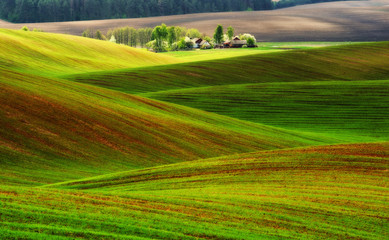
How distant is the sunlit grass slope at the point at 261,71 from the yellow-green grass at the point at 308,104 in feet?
33.9

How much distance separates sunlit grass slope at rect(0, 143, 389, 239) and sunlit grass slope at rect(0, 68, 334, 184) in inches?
181

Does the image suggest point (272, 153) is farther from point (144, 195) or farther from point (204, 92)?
point (204, 92)

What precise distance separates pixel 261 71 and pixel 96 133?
2104 inches

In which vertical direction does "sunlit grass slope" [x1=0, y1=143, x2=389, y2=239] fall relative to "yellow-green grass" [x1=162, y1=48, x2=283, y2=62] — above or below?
above

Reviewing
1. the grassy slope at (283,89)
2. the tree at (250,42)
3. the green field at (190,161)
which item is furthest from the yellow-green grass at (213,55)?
the green field at (190,161)

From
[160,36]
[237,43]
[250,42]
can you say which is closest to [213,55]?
[160,36]

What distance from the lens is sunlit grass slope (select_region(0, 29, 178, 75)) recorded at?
7988 cm

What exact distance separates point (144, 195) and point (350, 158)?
13453mm

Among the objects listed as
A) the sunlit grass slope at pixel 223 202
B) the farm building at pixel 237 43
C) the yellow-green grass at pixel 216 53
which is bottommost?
the yellow-green grass at pixel 216 53

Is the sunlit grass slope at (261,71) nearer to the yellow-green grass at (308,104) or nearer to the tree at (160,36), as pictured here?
the yellow-green grass at (308,104)

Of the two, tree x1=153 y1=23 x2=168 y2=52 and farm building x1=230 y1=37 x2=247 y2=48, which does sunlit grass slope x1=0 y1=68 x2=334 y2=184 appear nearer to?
tree x1=153 y1=23 x2=168 y2=52

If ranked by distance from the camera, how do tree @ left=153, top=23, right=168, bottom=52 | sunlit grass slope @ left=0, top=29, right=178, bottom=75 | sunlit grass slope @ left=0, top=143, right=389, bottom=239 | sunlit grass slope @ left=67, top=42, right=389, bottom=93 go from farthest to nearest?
1. tree @ left=153, top=23, right=168, bottom=52
2. sunlit grass slope @ left=0, top=29, right=178, bottom=75
3. sunlit grass slope @ left=67, top=42, right=389, bottom=93
4. sunlit grass slope @ left=0, top=143, right=389, bottom=239

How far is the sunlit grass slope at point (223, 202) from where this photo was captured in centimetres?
1456

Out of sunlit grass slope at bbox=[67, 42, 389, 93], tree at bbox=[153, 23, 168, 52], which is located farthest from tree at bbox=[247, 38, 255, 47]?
sunlit grass slope at bbox=[67, 42, 389, 93]
